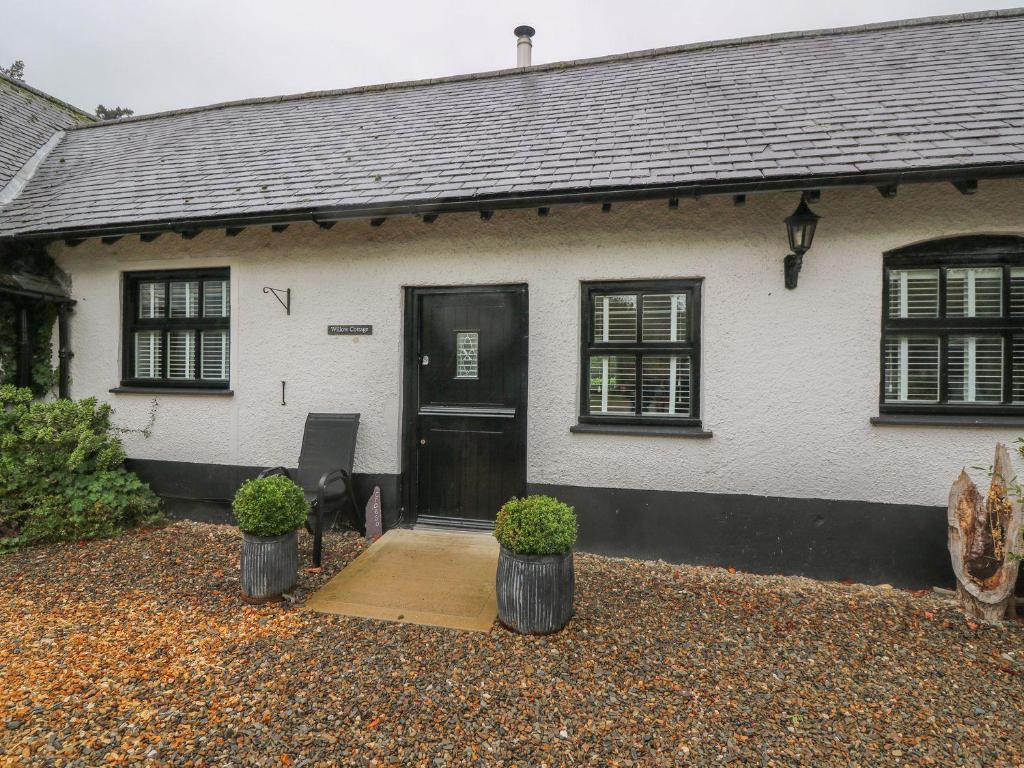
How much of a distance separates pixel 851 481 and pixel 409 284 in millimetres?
4251

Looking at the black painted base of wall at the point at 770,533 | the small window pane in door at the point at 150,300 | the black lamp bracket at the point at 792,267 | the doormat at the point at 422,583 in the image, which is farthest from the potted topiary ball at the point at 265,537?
the black lamp bracket at the point at 792,267

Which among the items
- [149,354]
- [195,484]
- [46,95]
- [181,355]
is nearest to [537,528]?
[195,484]

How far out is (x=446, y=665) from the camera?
9.36 feet

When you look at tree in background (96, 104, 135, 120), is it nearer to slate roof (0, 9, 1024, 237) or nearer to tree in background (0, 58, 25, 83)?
tree in background (0, 58, 25, 83)

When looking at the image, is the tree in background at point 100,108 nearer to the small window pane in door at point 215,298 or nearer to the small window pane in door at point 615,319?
the small window pane in door at point 215,298

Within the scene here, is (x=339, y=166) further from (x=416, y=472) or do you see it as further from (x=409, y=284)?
(x=416, y=472)

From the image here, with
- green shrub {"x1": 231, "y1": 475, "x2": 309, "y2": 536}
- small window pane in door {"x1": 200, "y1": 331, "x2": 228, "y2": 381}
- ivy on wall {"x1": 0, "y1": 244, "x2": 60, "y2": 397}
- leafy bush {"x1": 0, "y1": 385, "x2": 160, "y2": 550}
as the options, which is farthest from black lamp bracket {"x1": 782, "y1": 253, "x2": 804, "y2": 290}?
ivy on wall {"x1": 0, "y1": 244, "x2": 60, "y2": 397}

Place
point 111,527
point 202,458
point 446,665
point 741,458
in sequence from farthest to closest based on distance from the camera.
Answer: point 202,458, point 111,527, point 741,458, point 446,665

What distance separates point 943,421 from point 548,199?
3.61m

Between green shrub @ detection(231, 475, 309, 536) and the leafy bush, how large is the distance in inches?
96.3

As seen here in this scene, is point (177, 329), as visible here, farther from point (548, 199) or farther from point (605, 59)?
point (605, 59)

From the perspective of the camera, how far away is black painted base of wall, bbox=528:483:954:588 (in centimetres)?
402

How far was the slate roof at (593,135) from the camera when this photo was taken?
4098 mm

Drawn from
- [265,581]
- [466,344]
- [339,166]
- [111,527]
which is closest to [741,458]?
[466,344]
